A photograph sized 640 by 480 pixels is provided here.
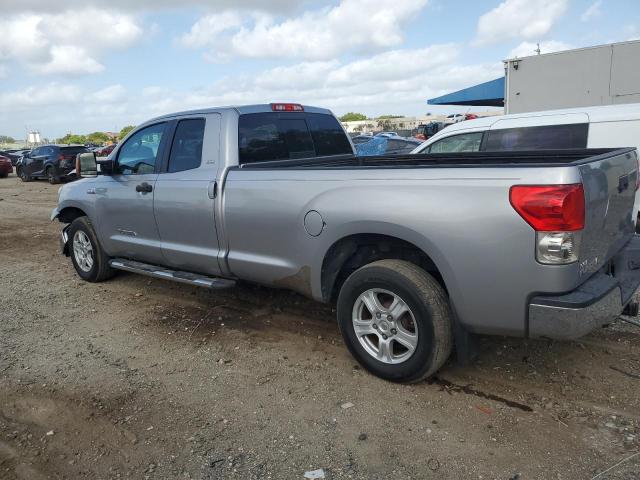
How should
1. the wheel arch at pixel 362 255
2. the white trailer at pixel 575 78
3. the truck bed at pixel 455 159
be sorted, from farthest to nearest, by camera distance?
the white trailer at pixel 575 78 < the truck bed at pixel 455 159 < the wheel arch at pixel 362 255

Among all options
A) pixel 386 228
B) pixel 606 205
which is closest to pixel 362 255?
pixel 386 228

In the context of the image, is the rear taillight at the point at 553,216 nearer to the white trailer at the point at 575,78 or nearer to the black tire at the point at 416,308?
the black tire at the point at 416,308

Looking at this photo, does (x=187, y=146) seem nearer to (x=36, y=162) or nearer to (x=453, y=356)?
(x=453, y=356)

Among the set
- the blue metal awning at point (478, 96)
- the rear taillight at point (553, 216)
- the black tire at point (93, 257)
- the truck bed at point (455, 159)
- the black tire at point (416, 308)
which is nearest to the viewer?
the rear taillight at point (553, 216)

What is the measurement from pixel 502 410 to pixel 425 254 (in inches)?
41.5

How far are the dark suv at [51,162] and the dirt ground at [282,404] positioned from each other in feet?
57.0

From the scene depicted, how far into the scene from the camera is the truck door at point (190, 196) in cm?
448

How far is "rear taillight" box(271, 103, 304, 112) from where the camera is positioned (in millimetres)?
4912

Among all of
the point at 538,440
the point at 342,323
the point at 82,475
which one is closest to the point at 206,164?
the point at 342,323

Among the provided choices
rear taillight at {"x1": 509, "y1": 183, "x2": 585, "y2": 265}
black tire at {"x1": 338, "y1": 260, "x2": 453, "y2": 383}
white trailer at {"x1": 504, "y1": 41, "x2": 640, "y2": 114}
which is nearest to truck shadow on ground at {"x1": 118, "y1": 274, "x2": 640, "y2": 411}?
black tire at {"x1": 338, "y1": 260, "x2": 453, "y2": 383}

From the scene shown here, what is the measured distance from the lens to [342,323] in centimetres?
369

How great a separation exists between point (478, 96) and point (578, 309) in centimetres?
1842

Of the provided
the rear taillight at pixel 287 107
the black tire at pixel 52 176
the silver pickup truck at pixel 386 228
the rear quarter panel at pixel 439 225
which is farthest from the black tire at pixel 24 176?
the rear quarter panel at pixel 439 225

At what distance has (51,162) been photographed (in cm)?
2092
